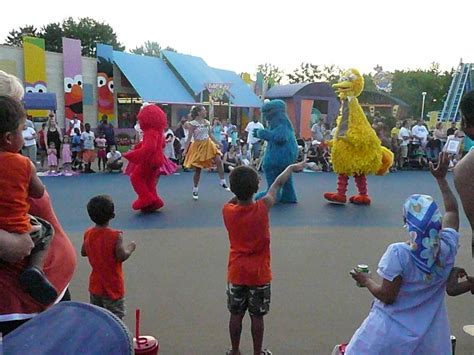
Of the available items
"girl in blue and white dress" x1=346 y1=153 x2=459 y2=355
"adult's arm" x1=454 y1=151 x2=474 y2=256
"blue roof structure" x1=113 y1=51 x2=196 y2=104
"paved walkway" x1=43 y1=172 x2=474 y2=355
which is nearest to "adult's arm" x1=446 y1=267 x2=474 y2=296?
"girl in blue and white dress" x1=346 y1=153 x2=459 y2=355

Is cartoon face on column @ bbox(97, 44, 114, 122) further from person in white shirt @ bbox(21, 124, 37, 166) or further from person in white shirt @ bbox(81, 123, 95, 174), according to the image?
person in white shirt @ bbox(21, 124, 37, 166)

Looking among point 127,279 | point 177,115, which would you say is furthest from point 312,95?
point 127,279

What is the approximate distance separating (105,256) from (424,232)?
195 cm

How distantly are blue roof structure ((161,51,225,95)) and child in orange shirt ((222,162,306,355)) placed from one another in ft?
59.4

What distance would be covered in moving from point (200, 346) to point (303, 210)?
4779 mm

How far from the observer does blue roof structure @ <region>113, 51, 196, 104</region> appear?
19.0 metres

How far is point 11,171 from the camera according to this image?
1734 mm

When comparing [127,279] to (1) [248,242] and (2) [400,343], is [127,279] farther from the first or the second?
(2) [400,343]

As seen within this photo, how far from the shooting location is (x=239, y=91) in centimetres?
2398

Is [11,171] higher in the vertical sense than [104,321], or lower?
higher

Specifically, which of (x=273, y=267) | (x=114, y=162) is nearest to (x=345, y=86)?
(x=273, y=267)

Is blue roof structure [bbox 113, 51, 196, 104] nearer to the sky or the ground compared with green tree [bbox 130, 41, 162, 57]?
nearer to the ground

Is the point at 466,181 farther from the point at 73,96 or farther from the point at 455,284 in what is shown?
the point at 73,96

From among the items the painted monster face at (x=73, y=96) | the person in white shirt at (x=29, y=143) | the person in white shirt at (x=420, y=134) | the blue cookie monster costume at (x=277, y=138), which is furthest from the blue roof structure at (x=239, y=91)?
the blue cookie monster costume at (x=277, y=138)
